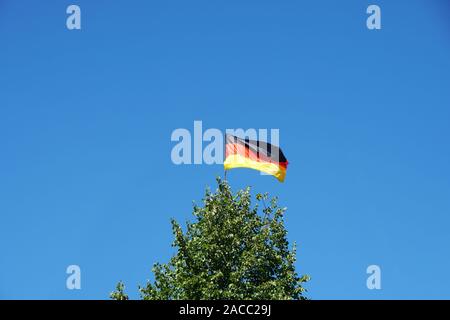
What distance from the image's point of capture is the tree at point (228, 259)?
1628 inches

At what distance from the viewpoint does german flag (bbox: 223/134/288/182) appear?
39.1m

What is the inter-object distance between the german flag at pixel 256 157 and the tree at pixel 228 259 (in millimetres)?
5691

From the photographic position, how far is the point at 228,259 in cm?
4272

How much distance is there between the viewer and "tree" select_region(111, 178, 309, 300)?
41.3 m

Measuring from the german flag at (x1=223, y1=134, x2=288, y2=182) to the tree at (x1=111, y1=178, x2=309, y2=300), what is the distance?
5691 millimetres

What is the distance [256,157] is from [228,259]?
7.32m

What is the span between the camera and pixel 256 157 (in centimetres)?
3956

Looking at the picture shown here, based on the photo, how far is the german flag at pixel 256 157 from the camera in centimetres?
3910
